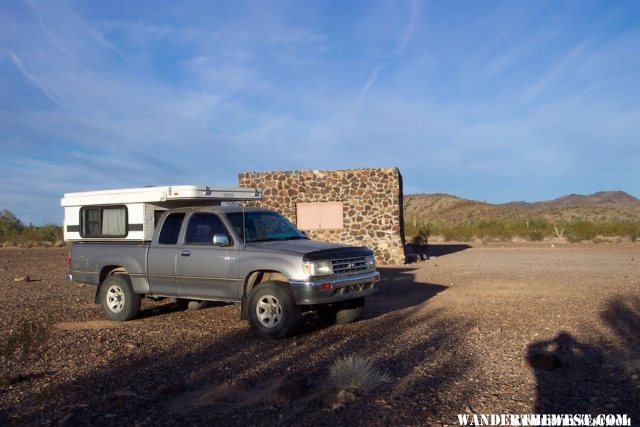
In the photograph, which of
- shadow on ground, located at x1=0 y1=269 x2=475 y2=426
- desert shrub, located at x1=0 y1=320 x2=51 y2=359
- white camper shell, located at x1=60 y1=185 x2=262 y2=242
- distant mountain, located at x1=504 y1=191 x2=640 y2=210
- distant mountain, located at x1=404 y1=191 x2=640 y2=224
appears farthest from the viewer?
distant mountain, located at x1=504 y1=191 x2=640 y2=210

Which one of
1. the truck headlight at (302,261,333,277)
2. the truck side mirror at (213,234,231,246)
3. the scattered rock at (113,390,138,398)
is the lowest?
the scattered rock at (113,390,138,398)

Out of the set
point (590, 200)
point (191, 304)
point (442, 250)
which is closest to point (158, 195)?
point (191, 304)

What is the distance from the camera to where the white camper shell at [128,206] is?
1073 cm

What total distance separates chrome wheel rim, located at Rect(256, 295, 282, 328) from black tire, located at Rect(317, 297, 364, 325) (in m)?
1.19

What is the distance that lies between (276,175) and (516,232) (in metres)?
23.8

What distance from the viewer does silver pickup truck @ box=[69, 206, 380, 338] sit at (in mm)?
9117

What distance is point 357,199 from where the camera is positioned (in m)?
23.0

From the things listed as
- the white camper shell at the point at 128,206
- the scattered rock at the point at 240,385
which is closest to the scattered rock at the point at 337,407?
the scattered rock at the point at 240,385

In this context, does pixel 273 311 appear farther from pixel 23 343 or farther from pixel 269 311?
pixel 23 343

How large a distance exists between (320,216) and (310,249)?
1409 centimetres

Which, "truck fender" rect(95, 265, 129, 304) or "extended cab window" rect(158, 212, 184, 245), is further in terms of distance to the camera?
"truck fender" rect(95, 265, 129, 304)

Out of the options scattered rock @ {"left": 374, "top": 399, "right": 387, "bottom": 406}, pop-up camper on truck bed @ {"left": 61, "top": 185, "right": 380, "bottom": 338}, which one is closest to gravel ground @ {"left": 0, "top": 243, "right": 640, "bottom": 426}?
scattered rock @ {"left": 374, "top": 399, "right": 387, "bottom": 406}

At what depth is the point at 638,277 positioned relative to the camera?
53.3ft

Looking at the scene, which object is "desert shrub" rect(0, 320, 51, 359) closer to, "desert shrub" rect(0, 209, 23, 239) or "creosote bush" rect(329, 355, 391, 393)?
"creosote bush" rect(329, 355, 391, 393)
